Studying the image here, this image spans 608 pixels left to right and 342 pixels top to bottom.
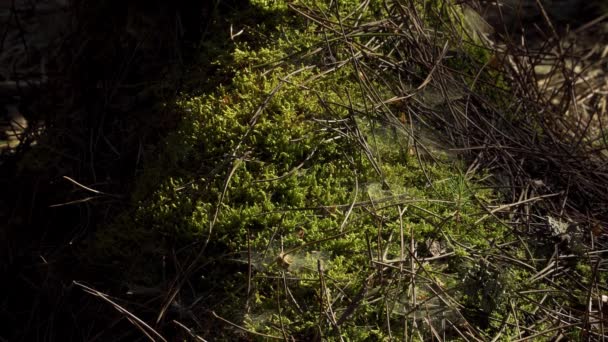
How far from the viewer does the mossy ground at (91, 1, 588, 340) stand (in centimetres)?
230

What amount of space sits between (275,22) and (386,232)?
117 centimetres

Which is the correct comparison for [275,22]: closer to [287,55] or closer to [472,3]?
[287,55]

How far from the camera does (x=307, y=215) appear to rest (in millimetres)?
2502

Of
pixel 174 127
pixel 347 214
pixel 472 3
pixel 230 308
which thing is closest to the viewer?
pixel 230 308

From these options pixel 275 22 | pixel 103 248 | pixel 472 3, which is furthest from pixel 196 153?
pixel 472 3

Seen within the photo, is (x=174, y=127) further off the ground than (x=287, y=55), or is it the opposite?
(x=287, y=55)

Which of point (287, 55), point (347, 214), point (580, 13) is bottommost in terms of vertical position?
point (580, 13)

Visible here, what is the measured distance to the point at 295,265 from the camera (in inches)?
92.4

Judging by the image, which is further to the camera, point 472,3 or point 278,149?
point 472,3

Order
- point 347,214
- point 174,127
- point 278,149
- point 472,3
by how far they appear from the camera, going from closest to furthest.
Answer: point 347,214 < point 278,149 < point 174,127 < point 472,3

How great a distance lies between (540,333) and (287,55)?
1587mm

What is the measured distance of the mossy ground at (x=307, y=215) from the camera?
230cm

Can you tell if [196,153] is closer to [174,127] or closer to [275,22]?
[174,127]

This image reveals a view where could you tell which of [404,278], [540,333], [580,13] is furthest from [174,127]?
[580,13]
